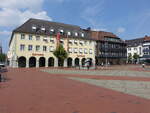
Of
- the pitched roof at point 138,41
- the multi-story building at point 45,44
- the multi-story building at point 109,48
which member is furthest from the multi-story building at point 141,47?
the multi-story building at point 45,44

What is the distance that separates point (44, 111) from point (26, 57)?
1475 inches

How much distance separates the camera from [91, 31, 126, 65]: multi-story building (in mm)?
57969

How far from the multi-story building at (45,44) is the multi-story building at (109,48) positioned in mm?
5306

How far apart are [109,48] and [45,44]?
26.9 m

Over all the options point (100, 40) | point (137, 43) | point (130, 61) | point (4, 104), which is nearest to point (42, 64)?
point (100, 40)

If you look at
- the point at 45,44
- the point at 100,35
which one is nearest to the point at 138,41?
the point at 100,35

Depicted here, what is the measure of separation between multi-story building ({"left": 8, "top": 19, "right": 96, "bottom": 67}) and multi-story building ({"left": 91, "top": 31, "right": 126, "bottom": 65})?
5.31m

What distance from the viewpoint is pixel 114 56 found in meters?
61.3

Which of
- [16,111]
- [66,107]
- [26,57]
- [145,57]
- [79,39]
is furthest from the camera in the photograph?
[145,57]

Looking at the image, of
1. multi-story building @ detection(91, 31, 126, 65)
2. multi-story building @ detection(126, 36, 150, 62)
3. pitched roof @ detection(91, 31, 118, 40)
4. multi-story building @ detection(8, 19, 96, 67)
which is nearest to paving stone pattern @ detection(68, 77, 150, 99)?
multi-story building @ detection(8, 19, 96, 67)

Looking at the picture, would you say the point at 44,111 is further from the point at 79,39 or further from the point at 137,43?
the point at 137,43

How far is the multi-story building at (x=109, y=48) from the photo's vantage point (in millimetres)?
57969

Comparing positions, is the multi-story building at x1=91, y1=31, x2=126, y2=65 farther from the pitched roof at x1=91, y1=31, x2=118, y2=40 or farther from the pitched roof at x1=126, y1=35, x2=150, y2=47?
the pitched roof at x1=126, y1=35, x2=150, y2=47

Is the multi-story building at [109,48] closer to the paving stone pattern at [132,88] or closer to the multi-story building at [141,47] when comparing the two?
the multi-story building at [141,47]
